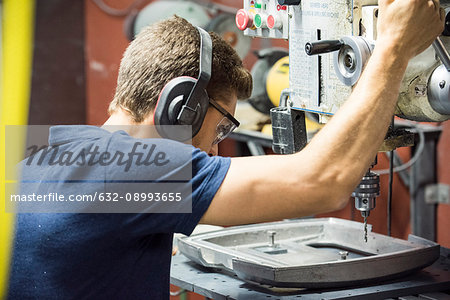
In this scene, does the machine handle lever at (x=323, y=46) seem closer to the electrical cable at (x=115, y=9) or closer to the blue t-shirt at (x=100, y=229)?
the blue t-shirt at (x=100, y=229)

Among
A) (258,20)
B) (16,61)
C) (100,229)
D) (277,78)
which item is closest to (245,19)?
(258,20)

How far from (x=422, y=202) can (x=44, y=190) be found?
2.05 m

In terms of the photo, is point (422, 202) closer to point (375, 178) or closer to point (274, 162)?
point (375, 178)

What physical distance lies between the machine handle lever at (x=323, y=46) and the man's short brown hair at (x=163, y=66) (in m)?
0.20

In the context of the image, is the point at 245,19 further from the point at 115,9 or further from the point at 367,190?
the point at 115,9

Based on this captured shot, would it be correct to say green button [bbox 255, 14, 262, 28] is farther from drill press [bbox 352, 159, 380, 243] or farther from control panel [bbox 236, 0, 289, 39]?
drill press [bbox 352, 159, 380, 243]

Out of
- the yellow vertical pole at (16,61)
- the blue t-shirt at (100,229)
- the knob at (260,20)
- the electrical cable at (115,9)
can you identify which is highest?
the electrical cable at (115,9)

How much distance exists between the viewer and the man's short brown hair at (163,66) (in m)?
1.36

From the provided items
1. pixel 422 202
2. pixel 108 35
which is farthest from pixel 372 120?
pixel 108 35

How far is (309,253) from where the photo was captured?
1.68 meters

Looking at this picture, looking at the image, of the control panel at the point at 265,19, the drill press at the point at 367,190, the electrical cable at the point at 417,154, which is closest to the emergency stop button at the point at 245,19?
the control panel at the point at 265,19

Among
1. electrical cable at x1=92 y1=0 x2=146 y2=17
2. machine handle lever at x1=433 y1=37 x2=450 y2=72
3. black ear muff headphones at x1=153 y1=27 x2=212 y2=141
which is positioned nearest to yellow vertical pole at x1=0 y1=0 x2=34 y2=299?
black ear muff headphones at x1=153 y1=27 x2=212 y2=141

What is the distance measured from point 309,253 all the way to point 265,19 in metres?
0.58

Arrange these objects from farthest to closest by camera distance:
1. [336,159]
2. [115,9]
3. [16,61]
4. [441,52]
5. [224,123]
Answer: [115,9], [224,123], [441,52], [336,159], [16,61]
